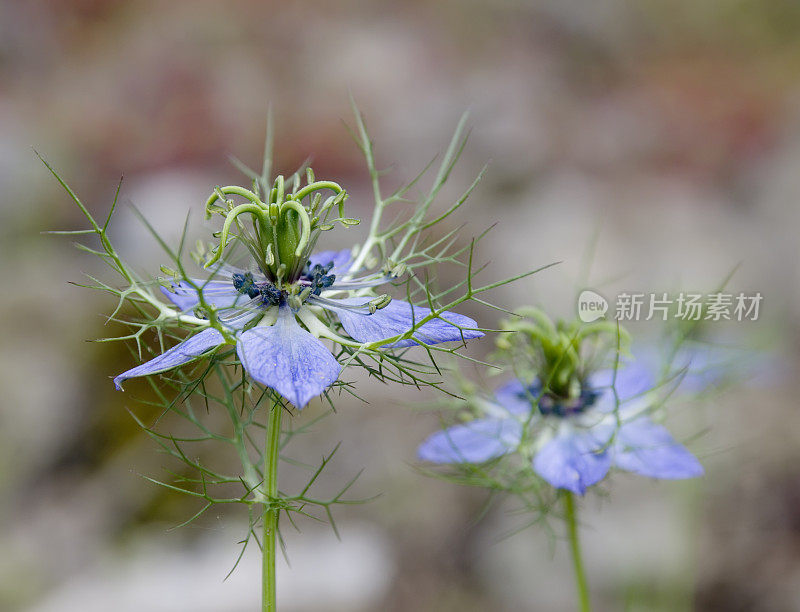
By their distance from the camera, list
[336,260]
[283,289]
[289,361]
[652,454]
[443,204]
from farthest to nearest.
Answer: [443,204] < [336,260] < [652,454] < [283,289] < [289,361]

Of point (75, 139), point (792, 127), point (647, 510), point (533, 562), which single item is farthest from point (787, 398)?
point (75, 139)

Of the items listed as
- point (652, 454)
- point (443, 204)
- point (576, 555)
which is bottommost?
point (576, 555)

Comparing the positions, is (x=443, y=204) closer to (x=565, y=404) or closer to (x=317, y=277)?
(x=565, y=404)

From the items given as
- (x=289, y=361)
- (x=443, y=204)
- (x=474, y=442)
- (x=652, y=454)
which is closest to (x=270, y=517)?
(x=289, y=361)

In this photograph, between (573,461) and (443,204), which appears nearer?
(573,461)

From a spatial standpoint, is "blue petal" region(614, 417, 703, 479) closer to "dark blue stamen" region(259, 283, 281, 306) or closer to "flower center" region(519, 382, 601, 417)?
"flower center" region(519, 382, 601, 417)

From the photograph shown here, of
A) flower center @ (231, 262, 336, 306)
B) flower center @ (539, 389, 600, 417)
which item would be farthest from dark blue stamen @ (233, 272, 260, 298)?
flower center @ (539, 389, 600, 417)

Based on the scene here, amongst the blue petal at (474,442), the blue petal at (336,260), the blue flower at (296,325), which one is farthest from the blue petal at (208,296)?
the blue petal at (474,442)
